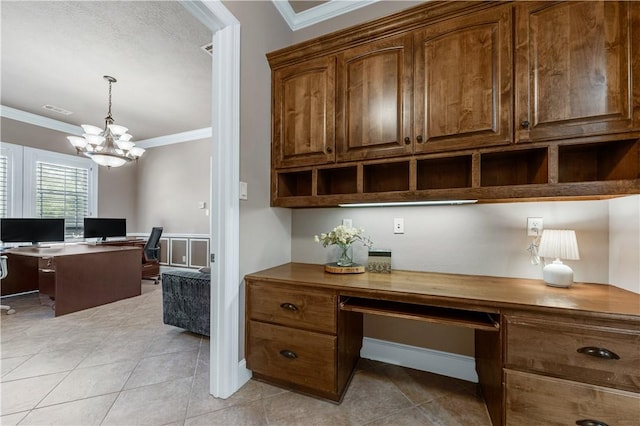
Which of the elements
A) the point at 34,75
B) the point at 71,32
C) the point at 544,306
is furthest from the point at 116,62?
the point at 544,306

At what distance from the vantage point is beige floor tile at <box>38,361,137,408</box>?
5.34ft

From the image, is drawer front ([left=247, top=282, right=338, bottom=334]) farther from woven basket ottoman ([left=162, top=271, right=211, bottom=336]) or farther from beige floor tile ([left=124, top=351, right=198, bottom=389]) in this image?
woven basket ottoman ([left=162, top=271, right=211, bottom=336])

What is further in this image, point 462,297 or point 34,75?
point 34,75

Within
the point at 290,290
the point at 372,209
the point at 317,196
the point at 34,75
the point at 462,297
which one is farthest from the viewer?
the point at 34,75

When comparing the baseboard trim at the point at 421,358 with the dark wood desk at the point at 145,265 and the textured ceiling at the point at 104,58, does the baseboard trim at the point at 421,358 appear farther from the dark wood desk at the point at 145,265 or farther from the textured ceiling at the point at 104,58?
the dark wood desk at the point at 145,265

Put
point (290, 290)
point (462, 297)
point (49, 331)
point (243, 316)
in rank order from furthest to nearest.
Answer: point (49, 331), point (243, 316), point (290, 290), point (462, 297)

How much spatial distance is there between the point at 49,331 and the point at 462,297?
386cm

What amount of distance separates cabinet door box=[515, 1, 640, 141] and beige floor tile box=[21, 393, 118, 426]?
2876 mm

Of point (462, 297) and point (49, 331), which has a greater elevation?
point (462, 297)

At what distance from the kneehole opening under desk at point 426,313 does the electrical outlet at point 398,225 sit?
621 mm

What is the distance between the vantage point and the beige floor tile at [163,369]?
1791mm

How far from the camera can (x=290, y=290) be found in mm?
1594

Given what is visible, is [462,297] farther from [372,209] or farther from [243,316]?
[243,316]

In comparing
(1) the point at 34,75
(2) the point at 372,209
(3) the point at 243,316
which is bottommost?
(3) the point at 243,316
